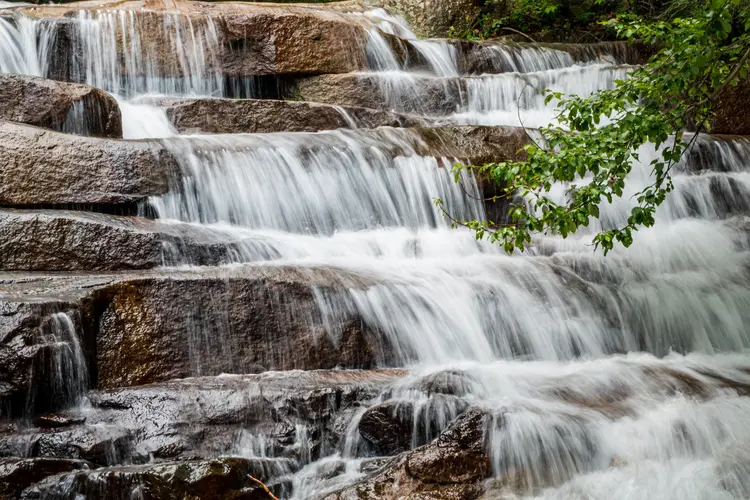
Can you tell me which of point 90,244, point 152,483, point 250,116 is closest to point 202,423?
point 152,483

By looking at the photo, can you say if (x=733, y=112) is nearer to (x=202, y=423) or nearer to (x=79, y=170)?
(x=79, y=170)

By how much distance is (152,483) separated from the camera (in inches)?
147

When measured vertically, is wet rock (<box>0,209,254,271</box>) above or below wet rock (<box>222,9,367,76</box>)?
below

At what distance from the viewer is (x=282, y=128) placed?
9.22 meters

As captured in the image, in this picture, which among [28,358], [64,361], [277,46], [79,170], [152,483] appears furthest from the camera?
[277,46]

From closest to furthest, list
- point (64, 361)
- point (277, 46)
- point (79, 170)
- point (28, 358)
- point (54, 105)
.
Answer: point (28, 358) → point (64, 361) → point (79, 170) → point (54, 105) → point (277, 46)

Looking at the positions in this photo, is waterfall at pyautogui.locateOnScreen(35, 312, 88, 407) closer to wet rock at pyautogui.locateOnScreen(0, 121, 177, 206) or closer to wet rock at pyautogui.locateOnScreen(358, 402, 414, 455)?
wet rock at pyautogui.locateOnScreen(358, 402, 414, 455)

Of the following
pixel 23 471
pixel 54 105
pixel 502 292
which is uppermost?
pixel 54 105

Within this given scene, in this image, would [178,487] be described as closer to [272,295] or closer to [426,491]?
[426,491]

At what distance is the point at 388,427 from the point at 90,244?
272 cm

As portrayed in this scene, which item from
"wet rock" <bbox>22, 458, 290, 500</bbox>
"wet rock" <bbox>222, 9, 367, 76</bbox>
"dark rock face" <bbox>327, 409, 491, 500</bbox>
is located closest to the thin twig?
"wet rock" <bbox>22, 458, 290, 500</bbox>

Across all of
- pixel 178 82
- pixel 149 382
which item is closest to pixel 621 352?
pixel 149 382

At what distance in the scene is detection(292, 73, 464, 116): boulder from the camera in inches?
427

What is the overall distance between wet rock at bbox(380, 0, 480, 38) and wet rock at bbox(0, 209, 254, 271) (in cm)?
1010
